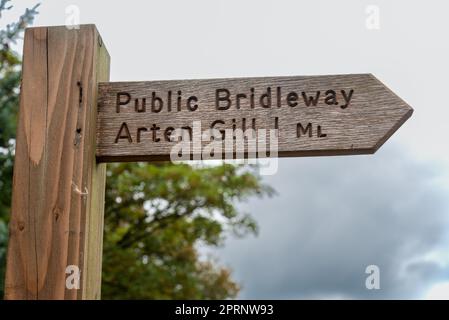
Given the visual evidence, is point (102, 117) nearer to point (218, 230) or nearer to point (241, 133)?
point (241, 133)

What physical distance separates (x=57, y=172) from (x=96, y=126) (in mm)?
194

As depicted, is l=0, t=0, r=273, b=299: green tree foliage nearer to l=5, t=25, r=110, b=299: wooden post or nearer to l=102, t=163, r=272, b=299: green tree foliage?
l=102, t=163, r=272, b=299: green tree foliage

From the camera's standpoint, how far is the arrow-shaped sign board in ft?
5.78

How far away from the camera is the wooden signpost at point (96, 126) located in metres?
1.71

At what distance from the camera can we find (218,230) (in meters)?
9.56

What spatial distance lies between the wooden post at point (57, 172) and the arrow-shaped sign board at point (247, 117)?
0.09m

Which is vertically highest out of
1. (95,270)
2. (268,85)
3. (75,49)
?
(75,49)

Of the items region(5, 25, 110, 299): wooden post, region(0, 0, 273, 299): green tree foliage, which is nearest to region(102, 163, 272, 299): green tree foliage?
region(0, 0, 273, 299): green tree foliage

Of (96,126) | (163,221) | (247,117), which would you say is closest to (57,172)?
(96,126)

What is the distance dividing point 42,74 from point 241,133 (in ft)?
2.18

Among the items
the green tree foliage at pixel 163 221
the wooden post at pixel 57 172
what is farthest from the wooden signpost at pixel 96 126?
the green tree foliage at pixel 163 221

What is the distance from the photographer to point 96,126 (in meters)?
1.84
